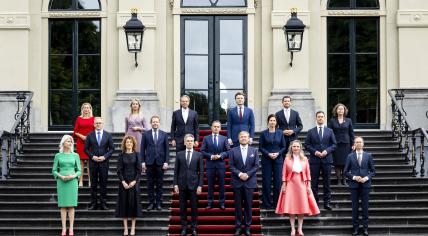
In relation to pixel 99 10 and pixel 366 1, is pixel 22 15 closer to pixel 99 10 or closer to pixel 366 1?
pixel 99 10

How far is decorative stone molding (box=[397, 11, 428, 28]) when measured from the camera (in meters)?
23.6

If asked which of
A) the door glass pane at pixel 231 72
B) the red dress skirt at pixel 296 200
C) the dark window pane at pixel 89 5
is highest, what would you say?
Result: the dark window pane at pixel 89 5

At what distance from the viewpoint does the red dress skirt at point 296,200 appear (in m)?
18.0

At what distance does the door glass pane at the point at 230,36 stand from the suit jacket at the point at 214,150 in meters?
5.52

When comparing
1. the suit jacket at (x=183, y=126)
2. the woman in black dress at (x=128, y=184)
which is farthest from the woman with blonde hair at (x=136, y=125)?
the woman in black dress at (x=128, y=184)

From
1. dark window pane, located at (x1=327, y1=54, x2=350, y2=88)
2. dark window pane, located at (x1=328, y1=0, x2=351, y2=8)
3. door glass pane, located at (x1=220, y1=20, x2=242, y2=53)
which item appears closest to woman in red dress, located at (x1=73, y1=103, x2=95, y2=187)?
door glass pane, located at (x1=220, y1=20, x2=242, y2=53)

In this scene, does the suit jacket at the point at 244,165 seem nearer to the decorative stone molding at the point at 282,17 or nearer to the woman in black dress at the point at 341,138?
the woman in black dress at the point at 341,138

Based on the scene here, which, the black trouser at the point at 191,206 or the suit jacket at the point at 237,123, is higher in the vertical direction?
the suit jacket at the point at 237,123

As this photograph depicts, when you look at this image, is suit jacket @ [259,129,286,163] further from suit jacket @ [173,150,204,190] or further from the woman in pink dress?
suit jacket @ [173,150,204,190]

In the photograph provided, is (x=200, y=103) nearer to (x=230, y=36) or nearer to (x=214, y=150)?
(x=230, y=36)

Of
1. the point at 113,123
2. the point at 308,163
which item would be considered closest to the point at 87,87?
the point at 113,123

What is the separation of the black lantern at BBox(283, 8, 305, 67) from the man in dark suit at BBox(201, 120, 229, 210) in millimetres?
4884

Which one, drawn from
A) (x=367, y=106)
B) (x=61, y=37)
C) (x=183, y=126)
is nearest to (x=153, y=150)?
(x=183, y=126)

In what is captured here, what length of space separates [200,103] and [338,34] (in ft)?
12.3
